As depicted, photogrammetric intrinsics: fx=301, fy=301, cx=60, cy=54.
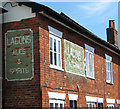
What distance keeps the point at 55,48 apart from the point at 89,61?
4367 millimetres

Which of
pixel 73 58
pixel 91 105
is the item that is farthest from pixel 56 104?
pixel 91 105

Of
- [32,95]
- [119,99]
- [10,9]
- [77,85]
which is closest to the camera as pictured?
[32,95]

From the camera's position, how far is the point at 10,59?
41.3 ft

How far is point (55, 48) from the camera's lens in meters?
13.6

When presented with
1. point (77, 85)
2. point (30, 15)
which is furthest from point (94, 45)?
point (30, 15)

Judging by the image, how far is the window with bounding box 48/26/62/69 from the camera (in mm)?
13211

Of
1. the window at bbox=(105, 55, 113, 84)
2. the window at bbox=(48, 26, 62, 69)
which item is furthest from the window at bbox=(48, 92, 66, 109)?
the window at bbox=(105, 55, 113, 84)

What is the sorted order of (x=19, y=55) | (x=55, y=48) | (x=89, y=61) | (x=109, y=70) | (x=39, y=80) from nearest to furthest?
(x=39, y=80) → (x=19, y=55) → (x=55, y=48) → (x=89, y=61) → (x=109, y=70)

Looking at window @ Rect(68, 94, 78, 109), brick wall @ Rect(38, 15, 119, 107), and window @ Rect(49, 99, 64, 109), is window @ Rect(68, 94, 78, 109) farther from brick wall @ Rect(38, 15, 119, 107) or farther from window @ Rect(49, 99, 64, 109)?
window @ Rect(49, 99, 64, 109)

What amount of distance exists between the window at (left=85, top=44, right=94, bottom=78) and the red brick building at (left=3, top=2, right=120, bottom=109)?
108 centimetres

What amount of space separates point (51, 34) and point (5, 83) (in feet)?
9.57

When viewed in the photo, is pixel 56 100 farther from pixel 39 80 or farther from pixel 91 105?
pixel 91 105

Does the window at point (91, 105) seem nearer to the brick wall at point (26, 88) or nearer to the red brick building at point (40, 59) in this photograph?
the red brick building at point (40, 59)

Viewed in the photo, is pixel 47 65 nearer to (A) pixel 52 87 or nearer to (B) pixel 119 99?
(A) pixel 52 87
